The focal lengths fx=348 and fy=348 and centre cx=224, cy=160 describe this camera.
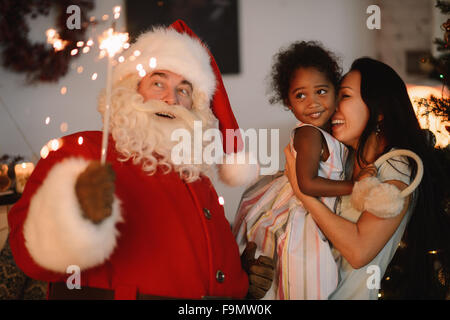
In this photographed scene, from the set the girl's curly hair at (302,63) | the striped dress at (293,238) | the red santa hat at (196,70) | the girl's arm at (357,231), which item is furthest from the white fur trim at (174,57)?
the girl's arm at (357,231)

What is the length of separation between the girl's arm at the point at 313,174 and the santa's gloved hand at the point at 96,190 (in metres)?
0.71

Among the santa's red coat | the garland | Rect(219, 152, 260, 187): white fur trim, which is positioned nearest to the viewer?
the santa's red coat

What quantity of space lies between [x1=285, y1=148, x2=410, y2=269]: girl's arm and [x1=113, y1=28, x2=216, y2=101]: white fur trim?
66 cm

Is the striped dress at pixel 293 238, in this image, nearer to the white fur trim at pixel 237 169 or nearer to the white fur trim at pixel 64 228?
the white fur trim at pixel 237 169

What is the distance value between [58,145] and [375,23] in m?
2.31

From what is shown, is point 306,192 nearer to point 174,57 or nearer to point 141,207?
point 141,207

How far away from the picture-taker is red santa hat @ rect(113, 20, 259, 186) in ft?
4.57

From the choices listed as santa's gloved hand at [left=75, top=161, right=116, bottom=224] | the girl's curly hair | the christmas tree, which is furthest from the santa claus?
the christmas tree

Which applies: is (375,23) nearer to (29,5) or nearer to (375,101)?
(375,101)

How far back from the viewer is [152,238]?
44.7 inches

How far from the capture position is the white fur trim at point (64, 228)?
902 mm

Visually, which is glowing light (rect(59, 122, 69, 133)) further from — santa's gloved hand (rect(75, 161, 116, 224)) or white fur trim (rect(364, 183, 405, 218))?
white fur trim (rect(364, 183, 405, 218))

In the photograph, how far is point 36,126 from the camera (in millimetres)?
2432
